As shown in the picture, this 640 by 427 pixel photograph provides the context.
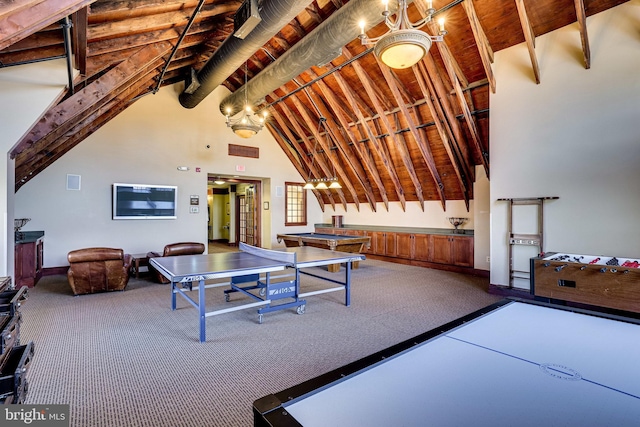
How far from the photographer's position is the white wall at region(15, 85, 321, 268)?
7.01 metres

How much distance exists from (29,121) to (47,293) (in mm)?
3586

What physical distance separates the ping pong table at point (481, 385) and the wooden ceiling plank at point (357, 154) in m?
6.81

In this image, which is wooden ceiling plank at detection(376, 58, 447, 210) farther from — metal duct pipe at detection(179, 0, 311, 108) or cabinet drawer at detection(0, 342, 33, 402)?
cabinet drawer at detection(0, 342, 33, 402)

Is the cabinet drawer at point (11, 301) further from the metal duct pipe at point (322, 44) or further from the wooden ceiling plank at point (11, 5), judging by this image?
the metal duct pipe at point (322, 44)

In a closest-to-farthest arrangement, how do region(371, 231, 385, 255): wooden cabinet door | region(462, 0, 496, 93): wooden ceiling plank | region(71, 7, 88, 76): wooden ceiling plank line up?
region(71, 7, 88, 76): wooden ceiling plank → region(462, 0, 496, 93): wooden ceiling plank → region(371, 231, 385, 255): wooden cabinet door

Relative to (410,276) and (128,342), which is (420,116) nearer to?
(410,276)

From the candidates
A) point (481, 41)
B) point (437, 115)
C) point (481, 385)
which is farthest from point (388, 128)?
point (481, 385)

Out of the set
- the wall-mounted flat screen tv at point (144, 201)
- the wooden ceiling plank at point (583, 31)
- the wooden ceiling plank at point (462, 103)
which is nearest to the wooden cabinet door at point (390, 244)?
the wooden ceiling plank at point (462, 103)

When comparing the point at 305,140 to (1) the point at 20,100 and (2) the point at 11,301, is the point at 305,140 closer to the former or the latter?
(1) the point at 20,100

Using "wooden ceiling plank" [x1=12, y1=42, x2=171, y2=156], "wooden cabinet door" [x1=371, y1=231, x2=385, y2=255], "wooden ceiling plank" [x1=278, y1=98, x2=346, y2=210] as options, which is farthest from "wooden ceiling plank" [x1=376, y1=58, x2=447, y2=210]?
"wooden ceiling plank" [x1=12, y1=42, x2=171, y2=156]

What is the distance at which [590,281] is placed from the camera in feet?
11.2

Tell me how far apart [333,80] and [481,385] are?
24.2ft

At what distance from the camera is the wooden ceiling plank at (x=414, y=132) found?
6.30m

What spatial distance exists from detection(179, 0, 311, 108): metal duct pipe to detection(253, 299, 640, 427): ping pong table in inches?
151
